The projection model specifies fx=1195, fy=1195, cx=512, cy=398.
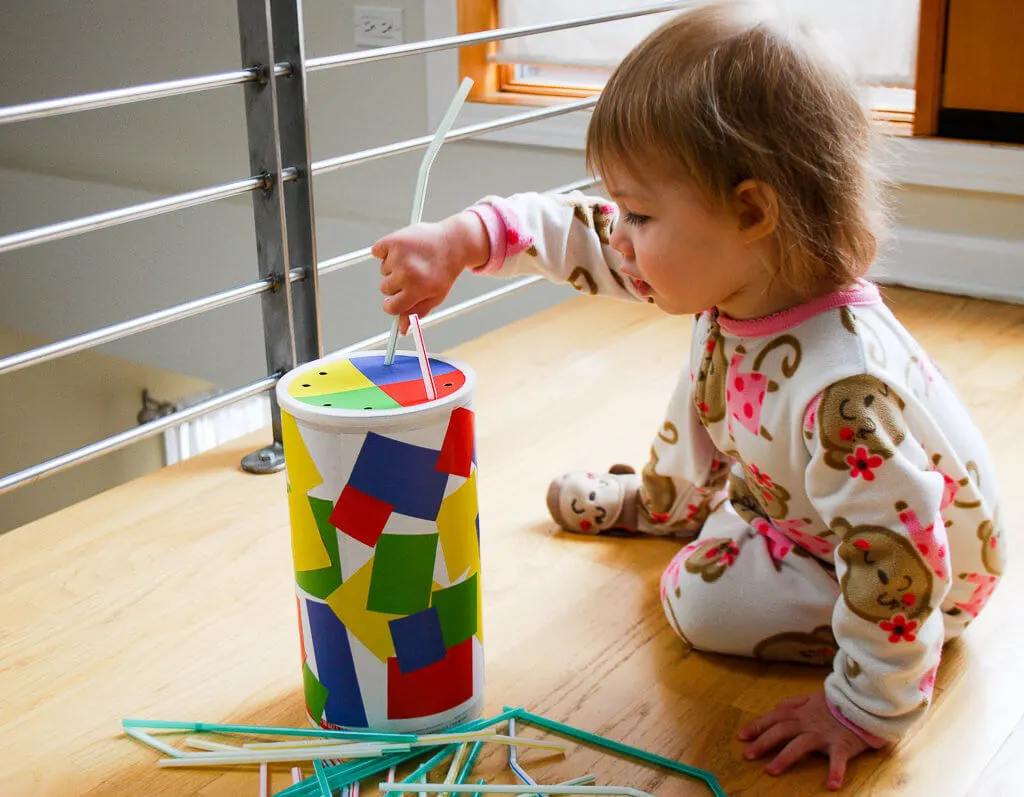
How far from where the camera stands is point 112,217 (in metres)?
1.31

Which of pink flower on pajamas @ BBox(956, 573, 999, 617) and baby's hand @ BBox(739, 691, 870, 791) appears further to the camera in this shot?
pink flower on pajamas @ BBox(956, 573, 999, 617)

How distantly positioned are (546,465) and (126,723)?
63cm

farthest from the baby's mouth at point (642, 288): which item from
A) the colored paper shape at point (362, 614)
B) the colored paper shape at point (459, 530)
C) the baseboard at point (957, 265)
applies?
the baseboard at point (957, 265)

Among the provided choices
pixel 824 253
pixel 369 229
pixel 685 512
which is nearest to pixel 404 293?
pixel 824 253

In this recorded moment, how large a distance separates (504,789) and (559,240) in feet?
1.61

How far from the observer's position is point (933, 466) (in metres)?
0.96

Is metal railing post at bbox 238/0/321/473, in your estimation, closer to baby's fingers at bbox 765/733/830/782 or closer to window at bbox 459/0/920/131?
baby's fingers at bbox 765/733/830/782

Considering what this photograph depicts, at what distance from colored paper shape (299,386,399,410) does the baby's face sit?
230 millimetres

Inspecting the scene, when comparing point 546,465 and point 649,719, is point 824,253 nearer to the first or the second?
point 649,719

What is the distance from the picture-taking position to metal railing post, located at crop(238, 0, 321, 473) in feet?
4.49

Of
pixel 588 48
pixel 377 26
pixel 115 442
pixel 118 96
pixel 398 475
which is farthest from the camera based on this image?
pixel 377 26

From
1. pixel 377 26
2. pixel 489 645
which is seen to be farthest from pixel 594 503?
pixel 377 26

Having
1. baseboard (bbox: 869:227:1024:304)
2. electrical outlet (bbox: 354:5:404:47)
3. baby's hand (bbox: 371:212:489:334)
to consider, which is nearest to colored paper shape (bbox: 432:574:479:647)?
baby's hand (bbox: 371:212:489:334)

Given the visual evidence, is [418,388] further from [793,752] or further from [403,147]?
[403,147]
